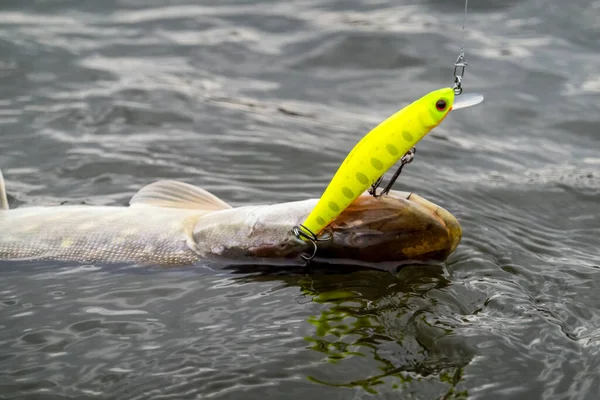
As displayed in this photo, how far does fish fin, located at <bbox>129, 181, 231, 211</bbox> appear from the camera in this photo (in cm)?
484

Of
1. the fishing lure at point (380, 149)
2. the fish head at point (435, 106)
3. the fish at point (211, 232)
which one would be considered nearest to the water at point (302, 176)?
the fish at point (211, 232)

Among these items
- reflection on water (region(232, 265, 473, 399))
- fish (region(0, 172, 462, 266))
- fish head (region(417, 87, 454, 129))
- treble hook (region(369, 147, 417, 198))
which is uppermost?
fish head (region(417, 87, 454, 129))

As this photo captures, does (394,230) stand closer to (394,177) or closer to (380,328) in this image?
(394,177)

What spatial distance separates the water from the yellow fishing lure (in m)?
0.47

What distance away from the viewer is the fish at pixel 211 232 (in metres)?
4.10

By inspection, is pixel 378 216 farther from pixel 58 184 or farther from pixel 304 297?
pixel 58 184

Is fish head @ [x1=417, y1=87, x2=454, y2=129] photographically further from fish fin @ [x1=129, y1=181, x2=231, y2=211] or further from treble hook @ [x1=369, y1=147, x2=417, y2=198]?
fish fin @ [x1=129, y1=181, x2=231, y2=211]

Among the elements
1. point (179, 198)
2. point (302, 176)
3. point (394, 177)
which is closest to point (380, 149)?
point (394, 177)

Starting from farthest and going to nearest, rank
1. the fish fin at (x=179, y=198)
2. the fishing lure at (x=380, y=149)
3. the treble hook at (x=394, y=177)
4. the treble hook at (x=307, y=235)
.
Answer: the fish fin at (x=179, y=198)
the treble hook at (x=307, y=235)
the treble hook at (x=394, y=177)
the fishing lure at (x=380, y=149)

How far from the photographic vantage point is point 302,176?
22.2ft

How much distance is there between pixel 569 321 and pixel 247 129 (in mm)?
4383

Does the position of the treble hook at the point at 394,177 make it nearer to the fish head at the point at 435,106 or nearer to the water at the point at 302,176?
the fish head at the point at 435,106

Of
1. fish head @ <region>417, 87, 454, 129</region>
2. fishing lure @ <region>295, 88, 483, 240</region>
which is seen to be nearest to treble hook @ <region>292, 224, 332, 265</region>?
fishing lure @ <region>295, 88, 483, 240</region>

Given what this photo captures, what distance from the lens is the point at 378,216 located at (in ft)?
13.4
